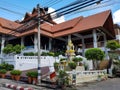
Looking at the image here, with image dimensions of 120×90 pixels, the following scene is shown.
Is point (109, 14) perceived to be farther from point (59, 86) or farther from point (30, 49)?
point (59, 86)

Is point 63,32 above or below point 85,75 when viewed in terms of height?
above

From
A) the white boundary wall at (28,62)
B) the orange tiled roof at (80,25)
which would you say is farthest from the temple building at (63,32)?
the white boundary wall at (28,62)

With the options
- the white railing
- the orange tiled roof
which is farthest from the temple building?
the white railing

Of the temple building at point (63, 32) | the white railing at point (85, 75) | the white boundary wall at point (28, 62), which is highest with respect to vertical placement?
the temple building at point (63, 32)

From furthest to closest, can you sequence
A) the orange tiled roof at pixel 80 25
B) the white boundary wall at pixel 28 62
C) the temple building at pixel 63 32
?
the temple building at pixel 63 32, the orange tiled roof at pixel 80 25, the white boundary wall at pixel 28 62

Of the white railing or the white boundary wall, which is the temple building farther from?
the white railing

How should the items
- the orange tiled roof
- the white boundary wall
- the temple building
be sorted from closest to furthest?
1. the white boundary wall
2. the orange tiled roof
3. the temple building

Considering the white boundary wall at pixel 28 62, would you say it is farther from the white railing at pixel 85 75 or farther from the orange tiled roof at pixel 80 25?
the white railing at pixel 85 75

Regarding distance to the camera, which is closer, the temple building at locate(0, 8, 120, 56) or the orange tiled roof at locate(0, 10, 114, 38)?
the orange tiled roof at locate(0, 10, 114, 38)

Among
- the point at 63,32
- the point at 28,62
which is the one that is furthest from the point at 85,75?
the point at 63,32

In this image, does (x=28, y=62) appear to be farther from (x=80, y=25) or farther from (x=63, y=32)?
(x=80, y=25)

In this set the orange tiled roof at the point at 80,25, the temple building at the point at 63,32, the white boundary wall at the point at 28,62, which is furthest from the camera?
the temple building at the point at 63,32

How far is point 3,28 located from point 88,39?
40.8 feet

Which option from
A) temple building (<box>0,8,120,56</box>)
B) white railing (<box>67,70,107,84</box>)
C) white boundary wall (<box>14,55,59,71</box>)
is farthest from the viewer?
temple building (<box>0,8,120,56</box>)
